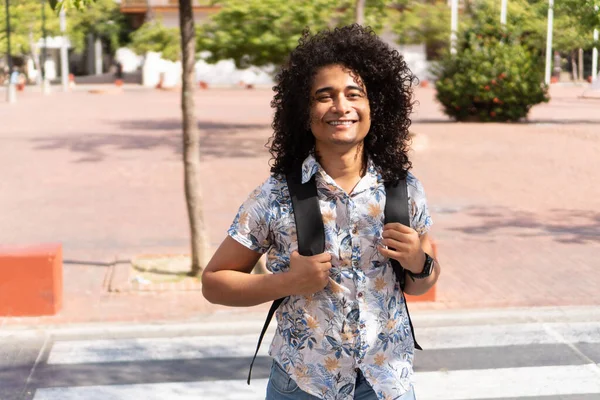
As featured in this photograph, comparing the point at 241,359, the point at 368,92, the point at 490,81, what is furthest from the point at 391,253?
the point at 490,81

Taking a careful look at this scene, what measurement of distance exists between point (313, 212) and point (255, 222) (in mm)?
179

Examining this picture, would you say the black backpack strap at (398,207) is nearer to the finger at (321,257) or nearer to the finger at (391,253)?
the finger at (391,253)

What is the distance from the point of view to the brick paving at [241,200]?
8477 millimetres

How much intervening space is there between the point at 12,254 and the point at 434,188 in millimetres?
8170

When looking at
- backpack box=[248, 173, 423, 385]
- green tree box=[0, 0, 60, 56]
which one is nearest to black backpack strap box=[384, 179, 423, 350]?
backpack box=[248, 173, 423, 385]

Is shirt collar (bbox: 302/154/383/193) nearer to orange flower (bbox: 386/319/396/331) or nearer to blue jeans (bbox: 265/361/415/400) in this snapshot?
orange flower (bbox: 386/319/396/331)

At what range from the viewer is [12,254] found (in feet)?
25.2

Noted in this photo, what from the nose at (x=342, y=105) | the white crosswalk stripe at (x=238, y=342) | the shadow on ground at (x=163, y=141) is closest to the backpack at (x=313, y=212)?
the nose at (x=342, y=105)

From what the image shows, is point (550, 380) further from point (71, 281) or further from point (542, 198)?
point (542, 198)

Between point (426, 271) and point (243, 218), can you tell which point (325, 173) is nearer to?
point (243, 218)

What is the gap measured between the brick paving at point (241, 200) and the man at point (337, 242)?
4.88 meters

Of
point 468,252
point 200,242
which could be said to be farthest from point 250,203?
point 468,252

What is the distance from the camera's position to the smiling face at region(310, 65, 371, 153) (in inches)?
116

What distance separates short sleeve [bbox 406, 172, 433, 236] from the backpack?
5 centimetres
